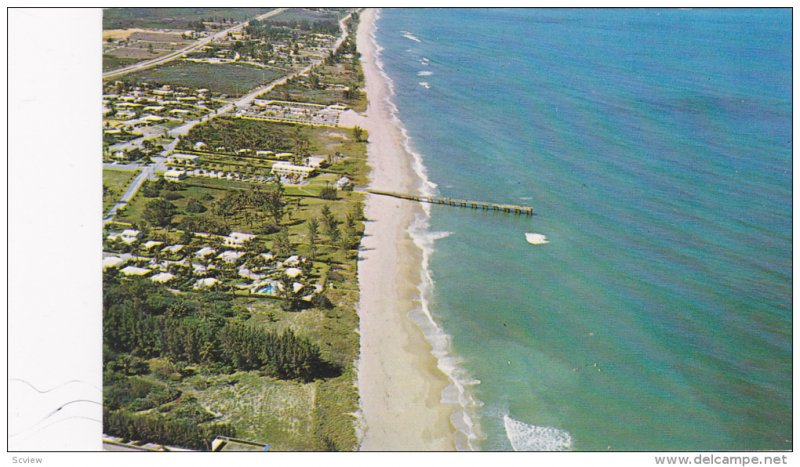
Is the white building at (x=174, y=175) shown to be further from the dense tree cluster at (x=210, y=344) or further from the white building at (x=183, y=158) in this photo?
the dense tree cluster at (x=210, y=344)

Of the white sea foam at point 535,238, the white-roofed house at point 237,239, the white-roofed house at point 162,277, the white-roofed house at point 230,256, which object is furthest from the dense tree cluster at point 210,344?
the white sea foam at point 535,238

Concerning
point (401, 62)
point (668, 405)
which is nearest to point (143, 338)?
point (668, 405)

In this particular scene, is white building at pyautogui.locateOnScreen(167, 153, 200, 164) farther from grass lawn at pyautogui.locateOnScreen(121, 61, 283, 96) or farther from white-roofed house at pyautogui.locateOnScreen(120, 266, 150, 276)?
grass lawn at pyautogui.locateOnScreen(121, 61, 283, 96)

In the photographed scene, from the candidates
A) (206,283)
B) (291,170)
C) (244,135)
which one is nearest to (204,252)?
(206,283)

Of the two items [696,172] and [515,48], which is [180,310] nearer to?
[696,172]

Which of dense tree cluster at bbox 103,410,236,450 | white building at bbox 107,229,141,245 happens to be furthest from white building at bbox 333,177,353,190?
dense tree cluster at bbox 103,410,236,450

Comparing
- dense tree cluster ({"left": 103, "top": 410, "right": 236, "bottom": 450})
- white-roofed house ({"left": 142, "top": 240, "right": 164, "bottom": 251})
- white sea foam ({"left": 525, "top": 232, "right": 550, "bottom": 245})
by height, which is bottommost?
dense tree cluster ({"left": 103, "top": 410, "right": 236, "bottom": 450})

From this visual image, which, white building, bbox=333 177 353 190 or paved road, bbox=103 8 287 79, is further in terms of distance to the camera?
paved road, bbox=103 8 287 79
